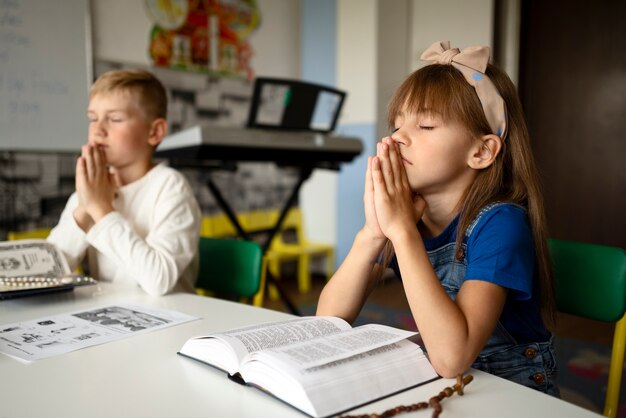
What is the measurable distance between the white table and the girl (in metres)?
0.21

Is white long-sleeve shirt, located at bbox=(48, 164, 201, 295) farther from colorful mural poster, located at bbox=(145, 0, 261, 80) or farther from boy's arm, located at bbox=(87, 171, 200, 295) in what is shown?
colorful mural poster, located at bbox=(145, 0, 261, 80)

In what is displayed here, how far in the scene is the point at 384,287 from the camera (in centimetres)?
391

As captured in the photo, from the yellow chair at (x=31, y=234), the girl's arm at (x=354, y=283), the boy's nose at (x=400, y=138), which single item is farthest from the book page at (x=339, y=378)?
the yellow chair at (x=31, y=234)

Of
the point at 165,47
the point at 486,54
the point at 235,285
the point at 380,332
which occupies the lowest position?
the point at 235,285

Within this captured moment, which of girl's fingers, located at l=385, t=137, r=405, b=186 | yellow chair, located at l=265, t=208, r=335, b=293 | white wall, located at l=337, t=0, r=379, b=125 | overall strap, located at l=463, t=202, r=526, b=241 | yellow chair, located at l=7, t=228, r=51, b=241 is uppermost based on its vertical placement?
white wall, located at l=337, t=0, r=379, b=125

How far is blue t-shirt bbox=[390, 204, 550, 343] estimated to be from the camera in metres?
0.83

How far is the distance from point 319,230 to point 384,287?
0.65m

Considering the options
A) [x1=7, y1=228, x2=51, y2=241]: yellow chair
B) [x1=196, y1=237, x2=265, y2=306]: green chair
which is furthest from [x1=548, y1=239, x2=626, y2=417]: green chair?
[x1=7, y1=228, x2=51, y2=241]: yellow chair

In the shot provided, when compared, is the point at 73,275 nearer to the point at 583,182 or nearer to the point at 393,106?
the point at 393,106

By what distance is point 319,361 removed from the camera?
25.5 inches

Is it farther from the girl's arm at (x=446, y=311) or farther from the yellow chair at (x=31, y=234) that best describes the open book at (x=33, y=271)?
the yellow chair at (x=31, y=234)

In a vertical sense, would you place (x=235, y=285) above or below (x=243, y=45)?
below

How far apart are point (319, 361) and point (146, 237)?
33.4 inches

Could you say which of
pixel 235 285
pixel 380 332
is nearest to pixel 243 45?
pixel 235 285
